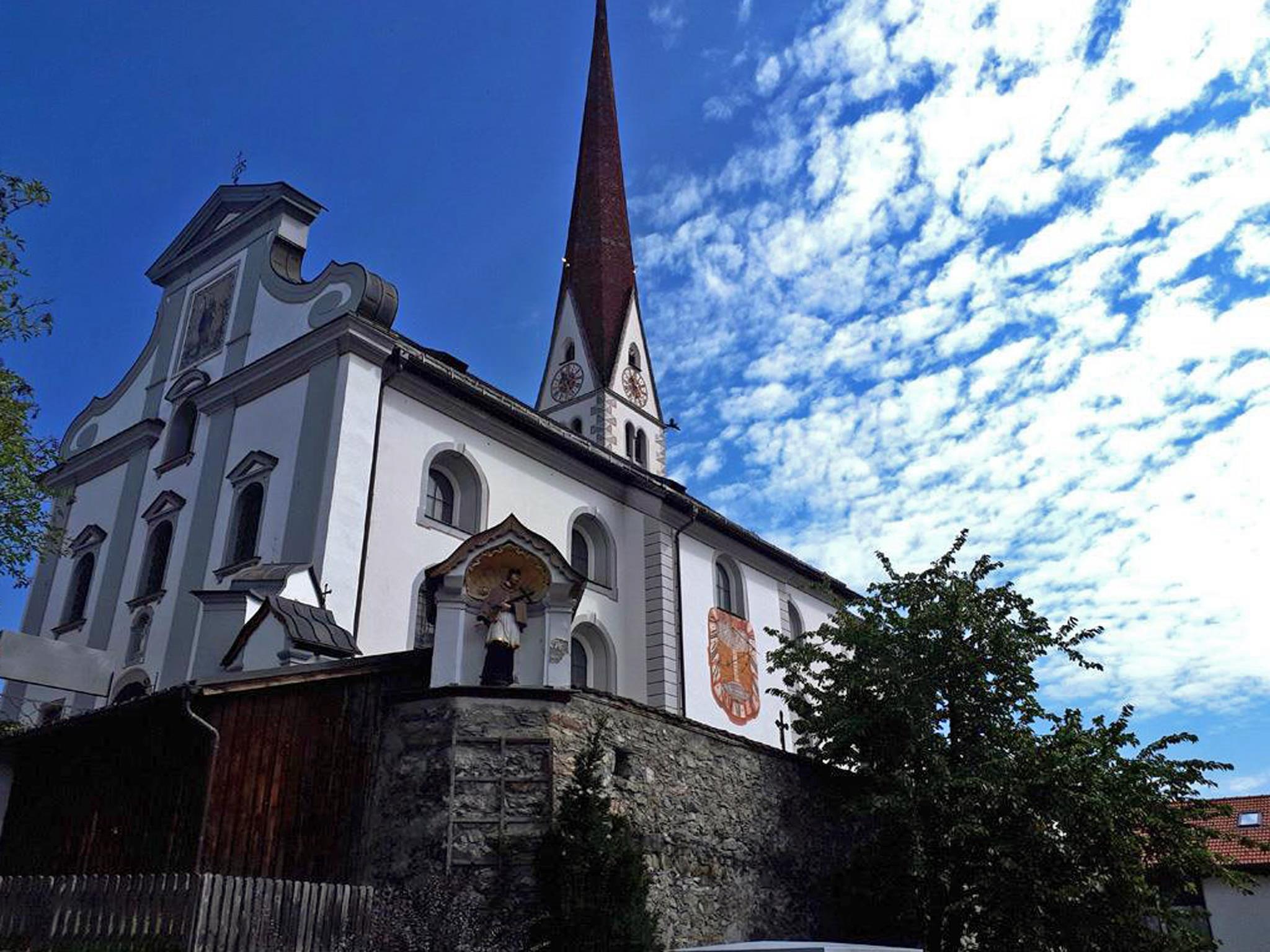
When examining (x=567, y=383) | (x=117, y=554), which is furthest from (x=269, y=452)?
(x=567, y=383)

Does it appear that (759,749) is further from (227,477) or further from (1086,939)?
(227,477)

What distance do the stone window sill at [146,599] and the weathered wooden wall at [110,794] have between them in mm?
4919

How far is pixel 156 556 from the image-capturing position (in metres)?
19.1

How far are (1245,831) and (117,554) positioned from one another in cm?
2513

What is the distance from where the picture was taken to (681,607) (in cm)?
2188

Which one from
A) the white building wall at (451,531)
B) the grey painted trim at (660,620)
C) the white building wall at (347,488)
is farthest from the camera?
the grey painted trim at (660,620)

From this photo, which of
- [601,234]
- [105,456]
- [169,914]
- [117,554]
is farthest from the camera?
[601,234]

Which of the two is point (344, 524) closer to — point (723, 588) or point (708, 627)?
point (708, 627)

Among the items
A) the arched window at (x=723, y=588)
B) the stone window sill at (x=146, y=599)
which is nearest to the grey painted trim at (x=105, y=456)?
the stone window sill at (x=146, y=599)

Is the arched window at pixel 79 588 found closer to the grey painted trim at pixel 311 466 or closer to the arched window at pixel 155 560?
the arched window at pixel 155 560

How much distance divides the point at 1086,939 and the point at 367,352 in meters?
13.1

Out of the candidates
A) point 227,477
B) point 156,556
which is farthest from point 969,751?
point 156,556

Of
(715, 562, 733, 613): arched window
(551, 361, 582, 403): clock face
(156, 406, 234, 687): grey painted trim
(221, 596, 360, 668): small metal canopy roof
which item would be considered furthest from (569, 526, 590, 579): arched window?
(551, 361, 582, 403): clock face

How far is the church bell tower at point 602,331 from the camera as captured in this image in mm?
31484
